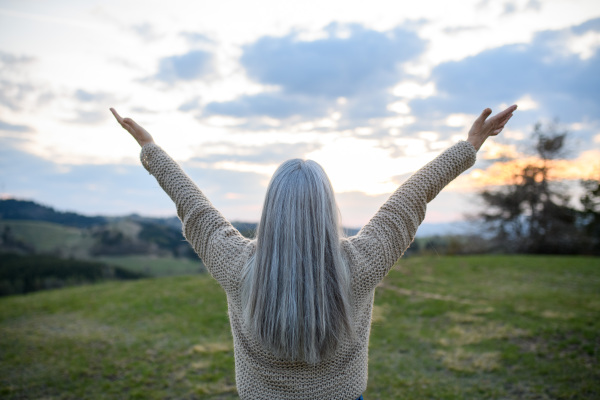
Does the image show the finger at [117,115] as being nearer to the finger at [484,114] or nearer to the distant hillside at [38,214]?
the finger at [484,114]

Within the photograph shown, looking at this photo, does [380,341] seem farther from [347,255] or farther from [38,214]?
[38,214]

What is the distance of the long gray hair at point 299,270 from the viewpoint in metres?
1.30

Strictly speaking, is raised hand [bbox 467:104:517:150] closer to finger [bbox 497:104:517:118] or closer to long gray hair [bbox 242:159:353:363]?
finger [bbox 497:104:517:118]

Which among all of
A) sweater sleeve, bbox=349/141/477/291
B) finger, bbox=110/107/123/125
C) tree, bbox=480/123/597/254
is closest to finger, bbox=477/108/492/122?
sweater sleeve, bbox=349/141/477/291

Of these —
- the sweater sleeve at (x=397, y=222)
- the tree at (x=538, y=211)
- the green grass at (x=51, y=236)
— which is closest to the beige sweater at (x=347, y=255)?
the sweater sleeve at (x=397, y=222)

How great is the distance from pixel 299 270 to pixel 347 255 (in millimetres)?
222

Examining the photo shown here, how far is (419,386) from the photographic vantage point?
4402 mm

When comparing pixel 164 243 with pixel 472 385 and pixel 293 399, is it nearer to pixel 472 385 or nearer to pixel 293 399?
pixel 472 385

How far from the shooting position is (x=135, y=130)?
1948 mm

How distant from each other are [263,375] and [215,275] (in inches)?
17.5

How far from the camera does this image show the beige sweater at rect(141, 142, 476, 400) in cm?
147

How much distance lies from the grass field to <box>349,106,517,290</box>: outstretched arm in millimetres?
3355

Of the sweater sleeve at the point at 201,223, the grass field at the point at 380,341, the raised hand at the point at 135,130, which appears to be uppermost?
the raised hand at the point at 135,130

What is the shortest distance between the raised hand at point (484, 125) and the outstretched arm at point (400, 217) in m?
0.09
